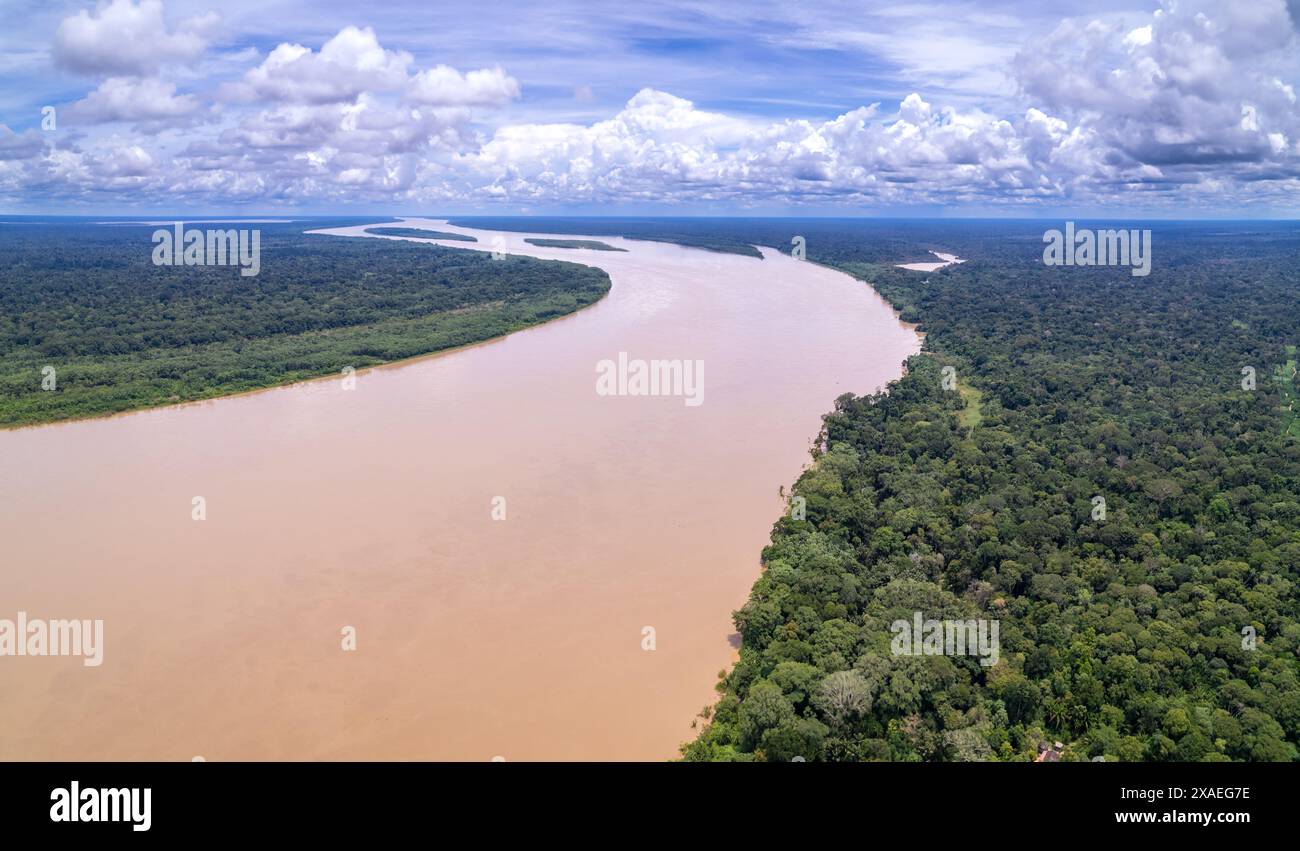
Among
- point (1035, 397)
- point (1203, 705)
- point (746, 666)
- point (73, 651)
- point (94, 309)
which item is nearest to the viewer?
point (1203, 705)

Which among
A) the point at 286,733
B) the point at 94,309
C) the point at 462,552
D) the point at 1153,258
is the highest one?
the point at 1153,258

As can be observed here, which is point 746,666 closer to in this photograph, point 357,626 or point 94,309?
point 357,626

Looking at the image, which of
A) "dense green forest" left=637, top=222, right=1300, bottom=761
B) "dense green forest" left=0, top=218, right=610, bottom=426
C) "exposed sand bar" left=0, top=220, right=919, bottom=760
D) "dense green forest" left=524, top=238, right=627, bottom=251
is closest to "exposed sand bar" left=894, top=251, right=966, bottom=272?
"dense green forest" left=0, top=218, right=610, bottom=426

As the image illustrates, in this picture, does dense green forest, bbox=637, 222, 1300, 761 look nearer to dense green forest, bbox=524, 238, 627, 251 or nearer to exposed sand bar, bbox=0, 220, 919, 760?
exposed sand bar, bbox=0, 220, 919, 760

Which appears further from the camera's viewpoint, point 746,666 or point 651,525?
point 651,525

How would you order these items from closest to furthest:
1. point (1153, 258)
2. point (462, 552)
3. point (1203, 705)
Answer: point (1203, 705), point (462, 552), point (1153, 258)

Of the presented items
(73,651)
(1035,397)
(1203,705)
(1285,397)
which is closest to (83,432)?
(73,651)
